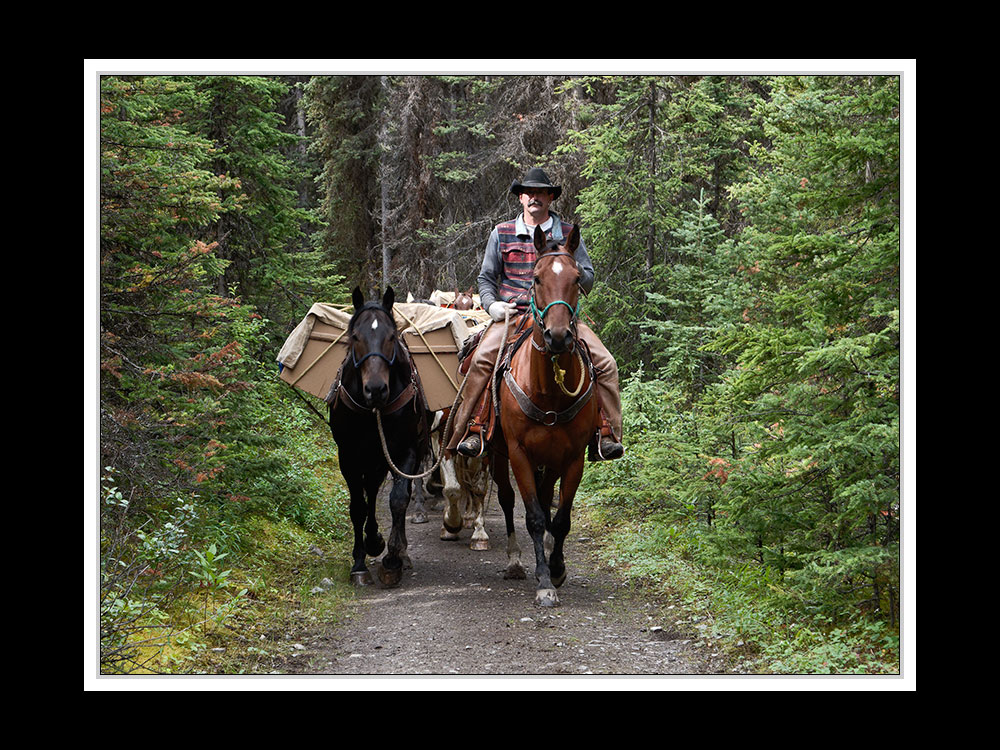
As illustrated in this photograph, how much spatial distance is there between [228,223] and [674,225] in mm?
6661

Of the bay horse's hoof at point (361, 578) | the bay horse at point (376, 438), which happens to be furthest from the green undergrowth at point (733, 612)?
the bay horse's hoof at point (361, 578)

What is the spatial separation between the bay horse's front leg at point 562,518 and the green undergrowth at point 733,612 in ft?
2.71

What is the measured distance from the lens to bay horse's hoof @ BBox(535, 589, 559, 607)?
7.83 metres

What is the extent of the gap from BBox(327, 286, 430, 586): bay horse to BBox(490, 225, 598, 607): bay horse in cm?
107

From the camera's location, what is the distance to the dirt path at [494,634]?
252 inches

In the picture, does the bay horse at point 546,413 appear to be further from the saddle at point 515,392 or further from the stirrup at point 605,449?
the stirrup at point 605,449

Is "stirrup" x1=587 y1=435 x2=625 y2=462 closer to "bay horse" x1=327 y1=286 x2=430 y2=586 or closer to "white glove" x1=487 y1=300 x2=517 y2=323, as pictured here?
"white glove" x1=487 y1=300 x2=517 y2=323

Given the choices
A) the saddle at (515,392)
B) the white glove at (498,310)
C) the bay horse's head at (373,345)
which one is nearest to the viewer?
the saddle at (515,392)

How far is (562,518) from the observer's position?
27.4 feet

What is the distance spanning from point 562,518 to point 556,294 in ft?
8.11

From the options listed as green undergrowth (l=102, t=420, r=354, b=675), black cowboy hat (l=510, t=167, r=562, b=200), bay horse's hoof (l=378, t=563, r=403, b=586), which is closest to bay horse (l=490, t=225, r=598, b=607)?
black cowboy hat (l=510, t=167, r=562, b=200)

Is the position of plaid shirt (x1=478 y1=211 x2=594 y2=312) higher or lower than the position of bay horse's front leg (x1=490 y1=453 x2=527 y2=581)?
higher
